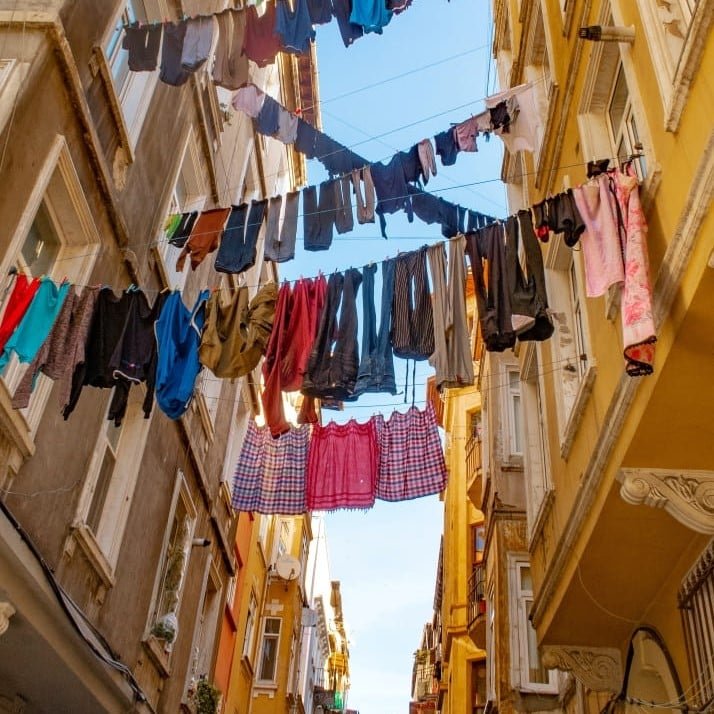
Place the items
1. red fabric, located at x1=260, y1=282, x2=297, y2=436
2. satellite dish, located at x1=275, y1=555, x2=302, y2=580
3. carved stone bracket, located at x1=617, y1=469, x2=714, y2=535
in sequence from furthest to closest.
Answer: satellite dish, located at x1=275, y1=555, x2=302, y2=580, red fabric, located at x1=260, y1=282, x2=297, y2=436, carved stone bracket, located at x1=617, y1=469, x2=714, y2=535

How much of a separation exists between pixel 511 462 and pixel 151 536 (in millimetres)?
7392

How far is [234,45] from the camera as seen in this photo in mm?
11109

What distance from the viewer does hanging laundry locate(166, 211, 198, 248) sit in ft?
30.2

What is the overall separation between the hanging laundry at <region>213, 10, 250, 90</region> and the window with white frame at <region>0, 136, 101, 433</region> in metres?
3.38

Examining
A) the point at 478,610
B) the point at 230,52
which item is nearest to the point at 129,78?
the point at 230,52

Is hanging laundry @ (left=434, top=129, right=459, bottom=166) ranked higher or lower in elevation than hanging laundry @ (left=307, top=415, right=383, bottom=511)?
higher

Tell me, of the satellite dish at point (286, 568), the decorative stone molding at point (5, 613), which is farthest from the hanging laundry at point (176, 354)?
the satellite dish at point (286, 568)

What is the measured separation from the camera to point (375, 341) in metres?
7.54

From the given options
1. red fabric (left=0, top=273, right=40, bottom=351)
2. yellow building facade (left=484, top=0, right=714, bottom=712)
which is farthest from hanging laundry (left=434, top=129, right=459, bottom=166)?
red fabric (left=0, top=273, right=40, bottom=351)

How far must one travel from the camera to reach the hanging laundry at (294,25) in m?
11.1

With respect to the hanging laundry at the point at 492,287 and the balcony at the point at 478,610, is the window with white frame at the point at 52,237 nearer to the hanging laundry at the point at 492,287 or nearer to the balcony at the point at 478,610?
the hanging laundry at the point at 492,287

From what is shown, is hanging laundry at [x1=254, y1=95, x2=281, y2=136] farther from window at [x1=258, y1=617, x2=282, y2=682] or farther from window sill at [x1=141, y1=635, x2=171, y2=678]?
window at [x1=258, y1=617, x2=282, y2=682]

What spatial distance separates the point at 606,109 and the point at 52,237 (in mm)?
6371

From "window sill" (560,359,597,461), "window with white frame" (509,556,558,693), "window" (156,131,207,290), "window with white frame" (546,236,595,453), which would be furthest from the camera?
"window with white frame" (509,556,558,693)
